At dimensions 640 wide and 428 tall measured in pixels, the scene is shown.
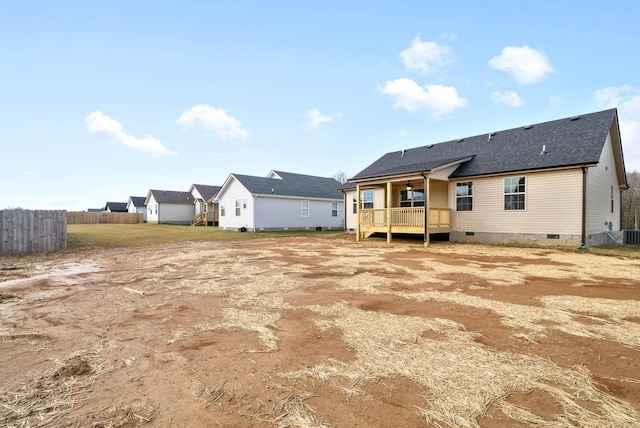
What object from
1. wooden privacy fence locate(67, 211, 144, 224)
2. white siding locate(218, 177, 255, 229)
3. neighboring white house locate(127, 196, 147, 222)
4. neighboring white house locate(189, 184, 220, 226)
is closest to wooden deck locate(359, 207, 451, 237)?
white siding locate(218, 177, 255, 229)

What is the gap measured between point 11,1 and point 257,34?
396 inches

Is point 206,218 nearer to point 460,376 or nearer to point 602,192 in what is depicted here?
point 602,192

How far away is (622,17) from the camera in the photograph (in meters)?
12.3

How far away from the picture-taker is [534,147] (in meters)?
14.4

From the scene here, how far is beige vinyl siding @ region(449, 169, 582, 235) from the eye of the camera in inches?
482

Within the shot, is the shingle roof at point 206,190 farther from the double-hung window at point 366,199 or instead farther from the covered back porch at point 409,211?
the covered back porch at point 409,211

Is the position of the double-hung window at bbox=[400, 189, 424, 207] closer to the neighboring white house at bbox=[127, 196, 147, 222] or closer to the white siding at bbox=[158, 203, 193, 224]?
Result: the white siding at bbox=[158, 203, 193, 224]

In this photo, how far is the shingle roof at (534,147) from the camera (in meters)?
12.6

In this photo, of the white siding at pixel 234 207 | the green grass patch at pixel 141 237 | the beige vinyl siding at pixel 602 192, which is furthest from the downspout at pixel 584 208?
the white siding at pixel 234 207

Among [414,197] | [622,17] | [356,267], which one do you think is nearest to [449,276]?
[356,267]

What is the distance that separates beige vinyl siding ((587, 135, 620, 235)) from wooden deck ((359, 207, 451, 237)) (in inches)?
223

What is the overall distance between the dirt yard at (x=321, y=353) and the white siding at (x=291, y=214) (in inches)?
710

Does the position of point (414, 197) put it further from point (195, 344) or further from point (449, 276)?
point (195, 344)

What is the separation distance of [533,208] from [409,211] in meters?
5.35
